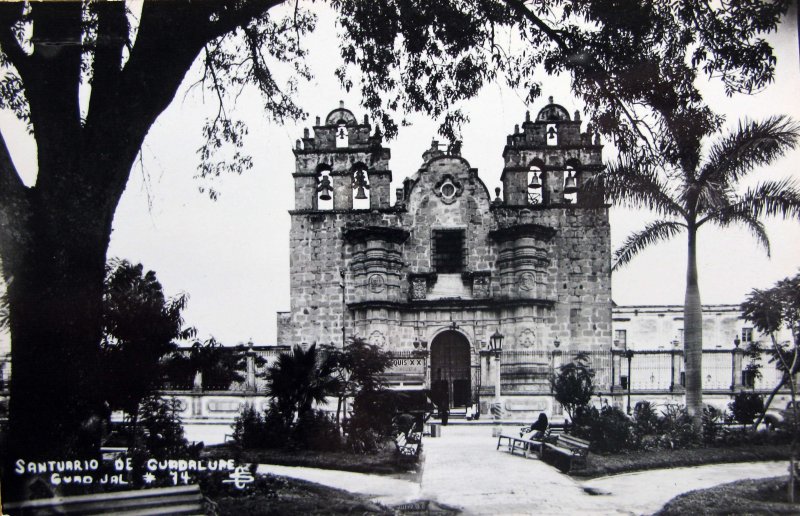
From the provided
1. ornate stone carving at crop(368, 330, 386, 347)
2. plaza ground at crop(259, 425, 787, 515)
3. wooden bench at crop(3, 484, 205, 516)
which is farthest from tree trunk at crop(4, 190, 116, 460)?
ornate stone carving at crop(368, 330, 386, 347)

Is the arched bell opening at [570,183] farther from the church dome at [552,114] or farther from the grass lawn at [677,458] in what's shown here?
the grass lawn at [677,458]

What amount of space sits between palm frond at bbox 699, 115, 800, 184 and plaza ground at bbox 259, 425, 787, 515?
12.4 ft

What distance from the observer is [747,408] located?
38.6 ft

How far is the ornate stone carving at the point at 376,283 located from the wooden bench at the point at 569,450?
889cm

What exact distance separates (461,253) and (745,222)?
11.2 meters

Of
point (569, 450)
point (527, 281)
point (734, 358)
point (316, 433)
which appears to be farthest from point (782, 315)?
point (527, 281)

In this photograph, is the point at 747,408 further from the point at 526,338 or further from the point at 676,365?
the point at 526,338

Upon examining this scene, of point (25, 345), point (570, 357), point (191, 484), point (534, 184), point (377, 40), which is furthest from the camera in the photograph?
point (534, 184)

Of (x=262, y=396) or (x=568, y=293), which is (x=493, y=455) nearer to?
(x=262, y=396)

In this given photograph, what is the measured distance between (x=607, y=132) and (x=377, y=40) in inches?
119

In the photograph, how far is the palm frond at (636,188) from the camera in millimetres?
8789

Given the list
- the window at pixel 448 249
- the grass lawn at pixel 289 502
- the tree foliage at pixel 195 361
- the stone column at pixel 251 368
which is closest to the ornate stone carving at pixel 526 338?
the window at pixel 448 249

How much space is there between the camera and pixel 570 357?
18219 millimetres

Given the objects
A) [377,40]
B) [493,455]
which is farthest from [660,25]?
[493,455]
